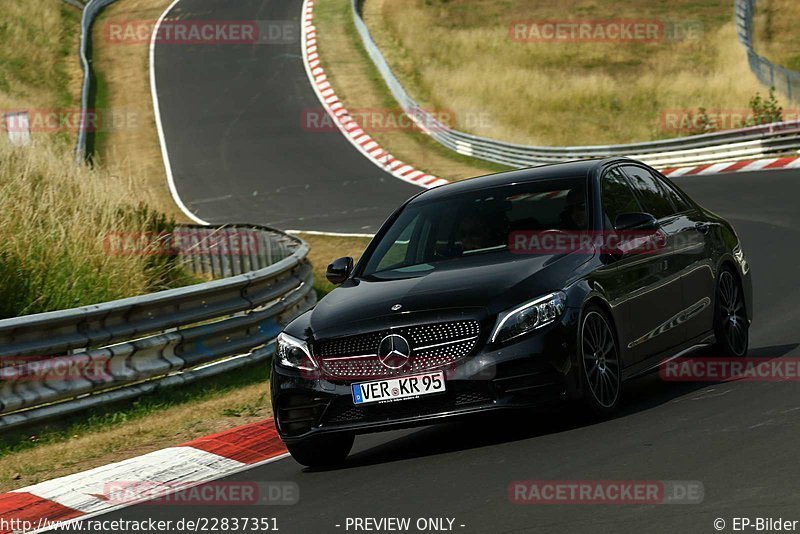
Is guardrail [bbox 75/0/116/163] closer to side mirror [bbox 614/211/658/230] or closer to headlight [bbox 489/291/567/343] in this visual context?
side mirror [bbox 614/211/658/230]

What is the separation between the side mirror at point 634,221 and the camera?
823 cm

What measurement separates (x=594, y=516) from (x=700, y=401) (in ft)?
9.25

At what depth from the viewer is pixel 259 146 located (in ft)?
119

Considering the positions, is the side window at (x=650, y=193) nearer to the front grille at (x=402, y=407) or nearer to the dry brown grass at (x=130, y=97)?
the front grille at (x=402, y=407)

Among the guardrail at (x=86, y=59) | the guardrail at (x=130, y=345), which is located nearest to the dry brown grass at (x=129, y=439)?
the guardrail at (x=130, y=345)

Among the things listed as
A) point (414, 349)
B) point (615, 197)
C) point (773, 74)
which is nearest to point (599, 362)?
point (414, 349)

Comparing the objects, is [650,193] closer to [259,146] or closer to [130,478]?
[130,478]

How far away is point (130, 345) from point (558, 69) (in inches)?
1533

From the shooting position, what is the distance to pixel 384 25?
5100cm

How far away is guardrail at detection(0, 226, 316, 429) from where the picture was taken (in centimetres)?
971

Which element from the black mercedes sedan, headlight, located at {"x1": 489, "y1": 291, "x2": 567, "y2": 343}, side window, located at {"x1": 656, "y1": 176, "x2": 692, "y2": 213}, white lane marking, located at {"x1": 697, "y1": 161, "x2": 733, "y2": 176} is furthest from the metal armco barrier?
headlight, located at {"x1": 489, "y1": 291, "x2": 567, "y2": 343}

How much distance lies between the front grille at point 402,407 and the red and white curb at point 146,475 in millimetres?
890

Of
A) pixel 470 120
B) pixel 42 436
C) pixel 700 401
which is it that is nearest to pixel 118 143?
pixel 470 120

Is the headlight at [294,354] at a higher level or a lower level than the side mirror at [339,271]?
lower
